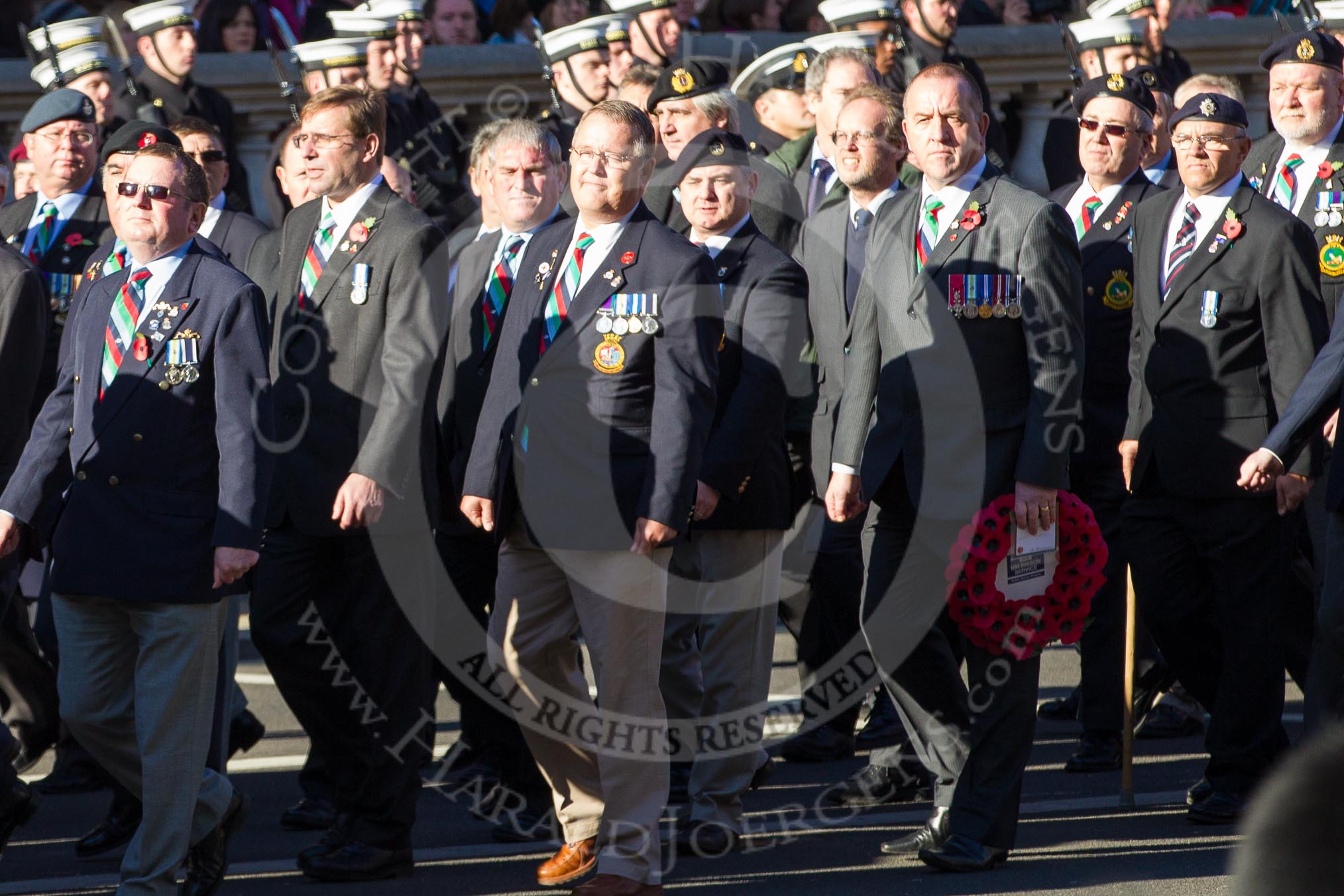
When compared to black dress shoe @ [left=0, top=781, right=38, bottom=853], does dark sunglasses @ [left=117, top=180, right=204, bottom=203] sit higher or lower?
higher

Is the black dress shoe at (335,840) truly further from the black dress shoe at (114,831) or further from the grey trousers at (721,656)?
the grey trousers at (721,656)

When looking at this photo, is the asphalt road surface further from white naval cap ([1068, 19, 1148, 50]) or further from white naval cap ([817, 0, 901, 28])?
white naval cap ([817, 0, 901, 28])

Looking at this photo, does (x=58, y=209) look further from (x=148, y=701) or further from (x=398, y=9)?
(x=148, y=701)

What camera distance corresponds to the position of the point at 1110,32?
9844mm

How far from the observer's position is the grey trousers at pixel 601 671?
5137mm

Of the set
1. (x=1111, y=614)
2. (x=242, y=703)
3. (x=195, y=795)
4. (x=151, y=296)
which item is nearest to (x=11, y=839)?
(x=242, y=703)

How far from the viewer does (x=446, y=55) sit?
35.9 ft

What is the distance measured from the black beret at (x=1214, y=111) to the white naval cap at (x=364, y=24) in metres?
4.51

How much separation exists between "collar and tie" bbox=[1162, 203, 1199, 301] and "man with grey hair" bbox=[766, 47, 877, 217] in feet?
4.91

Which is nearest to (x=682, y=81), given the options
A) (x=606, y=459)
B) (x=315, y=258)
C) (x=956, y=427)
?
(x=315, y=258)

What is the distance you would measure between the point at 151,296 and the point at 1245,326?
11.0 feet

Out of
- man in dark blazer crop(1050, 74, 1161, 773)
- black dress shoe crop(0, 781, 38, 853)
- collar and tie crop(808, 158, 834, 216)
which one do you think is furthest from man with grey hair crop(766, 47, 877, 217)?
black dress shoe crop(0, 781, 38, 853)

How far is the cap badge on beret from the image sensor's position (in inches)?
281

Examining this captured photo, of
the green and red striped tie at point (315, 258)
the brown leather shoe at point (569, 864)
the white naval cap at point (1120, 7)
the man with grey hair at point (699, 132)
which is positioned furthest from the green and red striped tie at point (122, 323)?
the white naval cap at point (1120, 7)
